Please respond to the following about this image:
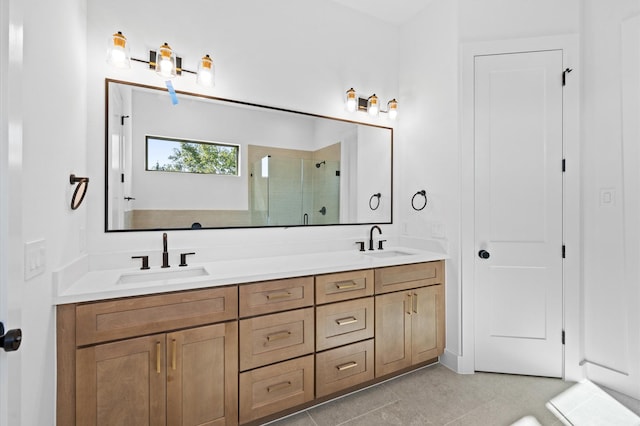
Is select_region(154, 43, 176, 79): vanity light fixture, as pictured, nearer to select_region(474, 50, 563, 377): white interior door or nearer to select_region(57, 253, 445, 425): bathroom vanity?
select_region(57, 253, 445, 425): bathroom vanity

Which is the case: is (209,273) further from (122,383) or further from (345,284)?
(345,284)

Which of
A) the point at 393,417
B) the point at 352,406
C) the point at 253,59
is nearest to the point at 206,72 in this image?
the point at 253,59

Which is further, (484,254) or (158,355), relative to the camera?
(484,254)

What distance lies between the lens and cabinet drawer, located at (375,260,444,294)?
209cm

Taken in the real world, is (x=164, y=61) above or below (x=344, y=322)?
above

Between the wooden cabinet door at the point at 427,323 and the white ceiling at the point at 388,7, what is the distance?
2.45 metres

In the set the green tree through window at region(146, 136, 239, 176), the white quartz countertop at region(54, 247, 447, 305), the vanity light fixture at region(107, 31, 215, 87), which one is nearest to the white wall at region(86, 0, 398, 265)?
the vanity light fixture at region(107, 31, 215, 87)

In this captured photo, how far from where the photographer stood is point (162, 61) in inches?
72.3

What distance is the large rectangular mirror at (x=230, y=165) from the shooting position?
1.86 meters

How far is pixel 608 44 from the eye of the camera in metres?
2.10

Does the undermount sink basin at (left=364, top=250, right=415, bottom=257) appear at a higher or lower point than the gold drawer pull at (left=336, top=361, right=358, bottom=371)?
higher

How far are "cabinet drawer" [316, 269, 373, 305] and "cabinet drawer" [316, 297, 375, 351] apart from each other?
0.14ft

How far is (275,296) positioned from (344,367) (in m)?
0.70

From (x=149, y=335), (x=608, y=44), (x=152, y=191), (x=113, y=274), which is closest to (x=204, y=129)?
(x=152, y=191)
